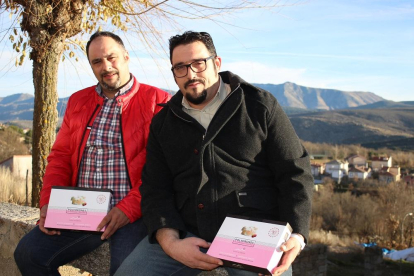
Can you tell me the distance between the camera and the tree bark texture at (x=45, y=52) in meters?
3.78

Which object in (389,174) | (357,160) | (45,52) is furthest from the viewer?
(357,160)

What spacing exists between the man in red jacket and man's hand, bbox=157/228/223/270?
329 millimetres

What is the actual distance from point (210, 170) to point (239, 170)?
139 millimetres

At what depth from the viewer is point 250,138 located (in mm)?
2162

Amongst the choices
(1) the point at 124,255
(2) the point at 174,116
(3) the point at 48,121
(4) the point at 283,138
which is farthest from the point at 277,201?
(3) the point at 48,121

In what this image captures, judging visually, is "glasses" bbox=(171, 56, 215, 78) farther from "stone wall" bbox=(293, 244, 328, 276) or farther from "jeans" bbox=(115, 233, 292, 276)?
"stone wall" bbox=(293, 244, 328, 276)

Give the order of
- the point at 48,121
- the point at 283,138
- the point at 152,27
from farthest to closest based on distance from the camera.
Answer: the point at 48,121 → the point at 152,27 → the point at 283,138

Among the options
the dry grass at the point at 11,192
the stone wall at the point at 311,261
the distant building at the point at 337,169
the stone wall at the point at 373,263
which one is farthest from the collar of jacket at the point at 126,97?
the distant building at the point at 337,169

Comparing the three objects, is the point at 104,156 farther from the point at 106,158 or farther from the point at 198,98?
the point at 198,98

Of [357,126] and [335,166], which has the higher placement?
[335,166]

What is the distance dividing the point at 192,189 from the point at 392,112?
11970cm

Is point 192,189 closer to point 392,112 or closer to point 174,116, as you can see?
point 174,116

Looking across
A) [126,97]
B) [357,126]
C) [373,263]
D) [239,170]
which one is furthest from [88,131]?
[357,126]

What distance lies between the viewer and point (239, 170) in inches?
84.7
